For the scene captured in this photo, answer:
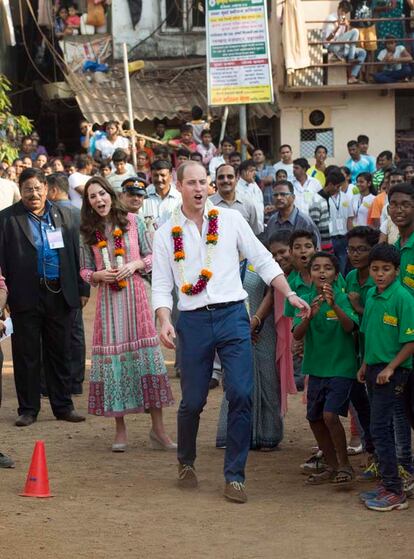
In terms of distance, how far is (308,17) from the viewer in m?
24.0

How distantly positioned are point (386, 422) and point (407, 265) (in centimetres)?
112

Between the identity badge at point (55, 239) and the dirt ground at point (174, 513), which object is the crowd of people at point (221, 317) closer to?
the identity badge at point (55, 239)

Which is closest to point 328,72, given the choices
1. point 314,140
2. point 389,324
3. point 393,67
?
point 393,67

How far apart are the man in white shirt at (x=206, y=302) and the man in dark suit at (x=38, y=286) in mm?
2447

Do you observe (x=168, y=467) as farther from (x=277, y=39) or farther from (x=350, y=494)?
(x=277, y=39)

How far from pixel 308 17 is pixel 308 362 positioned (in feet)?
57.0

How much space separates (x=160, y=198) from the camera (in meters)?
11.9

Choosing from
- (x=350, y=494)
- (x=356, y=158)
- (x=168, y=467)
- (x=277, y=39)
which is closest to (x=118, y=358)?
(x=168, y=467)

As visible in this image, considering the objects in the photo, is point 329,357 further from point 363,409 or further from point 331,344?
point 363,409

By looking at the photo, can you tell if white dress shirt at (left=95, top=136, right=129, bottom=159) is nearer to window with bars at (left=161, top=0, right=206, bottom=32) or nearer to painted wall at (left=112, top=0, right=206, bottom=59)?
painted wall at (left=112, top=0, right=206, bottom=59)

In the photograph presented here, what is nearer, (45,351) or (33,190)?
(33,190)

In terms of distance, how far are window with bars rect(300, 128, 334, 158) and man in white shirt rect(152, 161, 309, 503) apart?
16.8 meters

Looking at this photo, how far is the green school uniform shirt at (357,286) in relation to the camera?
7676mm

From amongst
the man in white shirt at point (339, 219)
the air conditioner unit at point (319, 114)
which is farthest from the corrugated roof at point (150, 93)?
the man in white shirt at point (339, 219)
